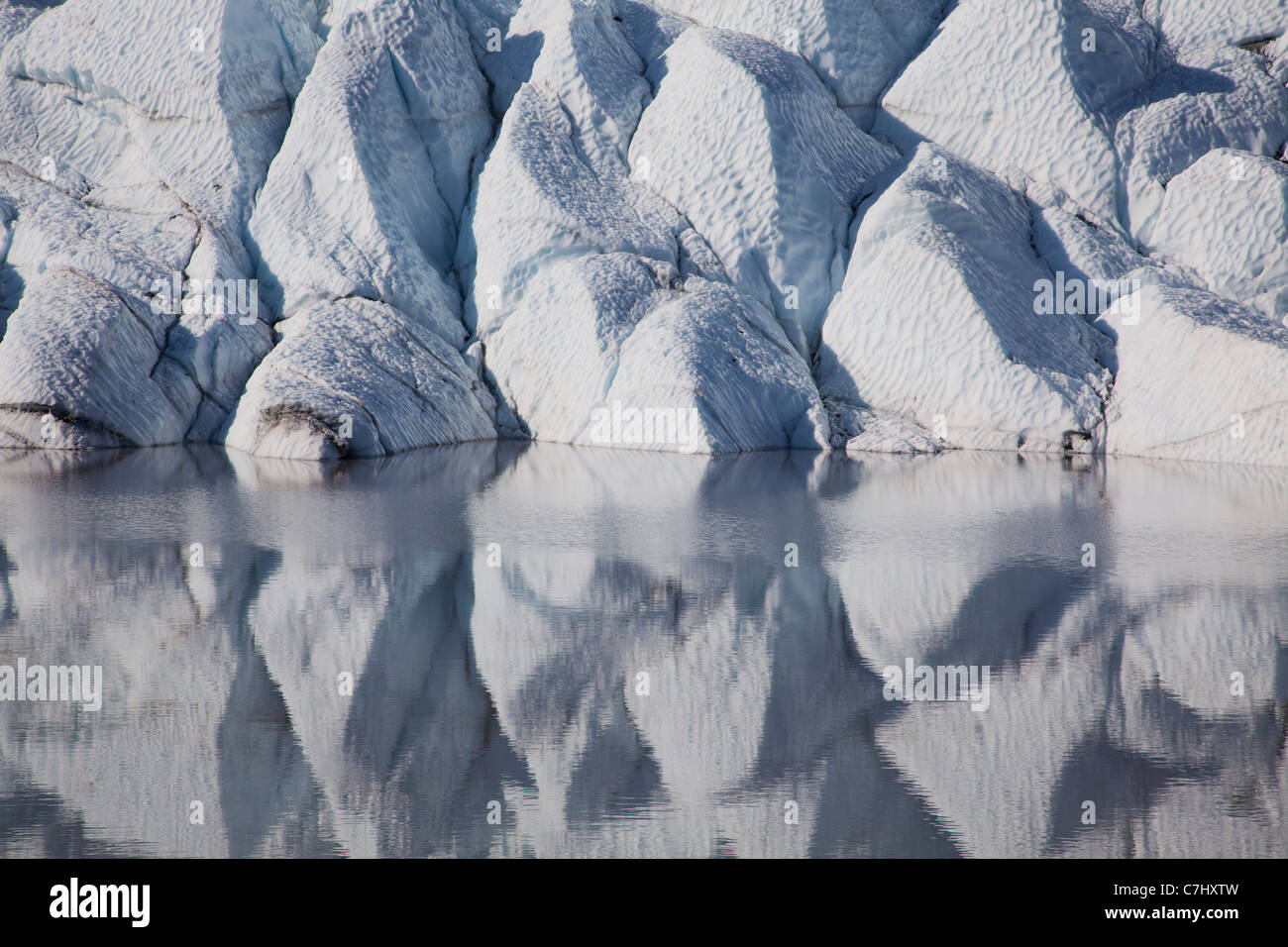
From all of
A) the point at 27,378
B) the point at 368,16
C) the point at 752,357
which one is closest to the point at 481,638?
the point at 752,357

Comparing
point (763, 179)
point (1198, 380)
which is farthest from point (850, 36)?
point (1198, 380)

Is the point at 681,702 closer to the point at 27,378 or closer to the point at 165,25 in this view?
the point at 27,378

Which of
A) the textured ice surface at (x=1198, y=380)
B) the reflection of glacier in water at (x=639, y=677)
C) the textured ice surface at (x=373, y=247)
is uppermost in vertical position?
the textured ice surface at (x=373, y=247)

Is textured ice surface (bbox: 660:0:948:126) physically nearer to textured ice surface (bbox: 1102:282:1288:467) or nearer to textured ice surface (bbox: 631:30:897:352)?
textured ice surface (bbox: 631:30:897:352)

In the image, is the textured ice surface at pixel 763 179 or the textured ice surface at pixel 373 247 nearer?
the textured ice surface at pixel 373 247

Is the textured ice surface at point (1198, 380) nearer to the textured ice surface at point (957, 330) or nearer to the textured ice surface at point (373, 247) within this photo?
the textured ice surface at point (957, 330)

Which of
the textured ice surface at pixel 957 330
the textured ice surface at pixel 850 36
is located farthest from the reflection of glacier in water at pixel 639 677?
the textured ice surface at pixel 850 36

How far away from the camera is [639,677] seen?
4.25 metres

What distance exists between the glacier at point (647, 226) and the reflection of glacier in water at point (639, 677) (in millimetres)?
3572

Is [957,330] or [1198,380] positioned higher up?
[957,330]

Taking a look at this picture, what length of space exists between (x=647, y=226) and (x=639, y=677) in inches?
372

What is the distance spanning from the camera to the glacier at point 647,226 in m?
11.2

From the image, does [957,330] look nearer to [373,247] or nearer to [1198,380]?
[1198,380]

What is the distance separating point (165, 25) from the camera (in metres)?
13.8
